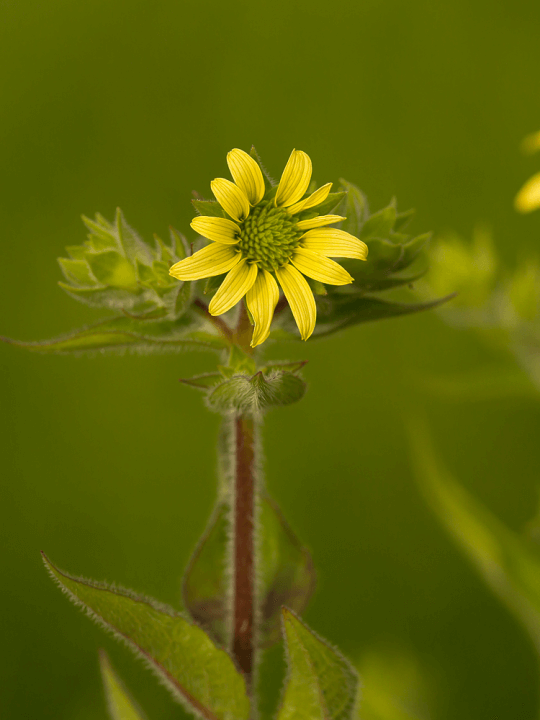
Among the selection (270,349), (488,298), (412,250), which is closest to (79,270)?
(412,250)

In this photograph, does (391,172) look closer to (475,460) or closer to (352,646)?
(475,460)

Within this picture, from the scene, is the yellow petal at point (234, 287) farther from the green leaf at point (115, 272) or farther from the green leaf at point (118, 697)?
the green leaf at point (118, 697)

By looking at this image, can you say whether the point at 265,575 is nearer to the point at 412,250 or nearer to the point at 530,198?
the point at 412,250

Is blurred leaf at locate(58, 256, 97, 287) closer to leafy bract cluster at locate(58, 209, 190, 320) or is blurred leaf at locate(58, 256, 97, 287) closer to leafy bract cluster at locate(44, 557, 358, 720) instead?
leafy bract cluster at locate(58, 209, 190, 320)

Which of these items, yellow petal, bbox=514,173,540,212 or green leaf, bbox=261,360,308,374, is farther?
yellow petal, bbox=514,173,540,212

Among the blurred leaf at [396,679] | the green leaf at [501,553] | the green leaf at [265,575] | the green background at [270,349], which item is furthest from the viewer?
the green background at [270,349]

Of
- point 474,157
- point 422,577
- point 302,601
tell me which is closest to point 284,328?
point 302,601

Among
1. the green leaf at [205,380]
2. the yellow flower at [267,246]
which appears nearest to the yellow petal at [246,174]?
the yellow flower at [267,246]

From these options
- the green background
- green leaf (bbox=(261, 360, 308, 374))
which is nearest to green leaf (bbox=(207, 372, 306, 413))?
green leaf (bbox=(261, 360, 308, 374))
